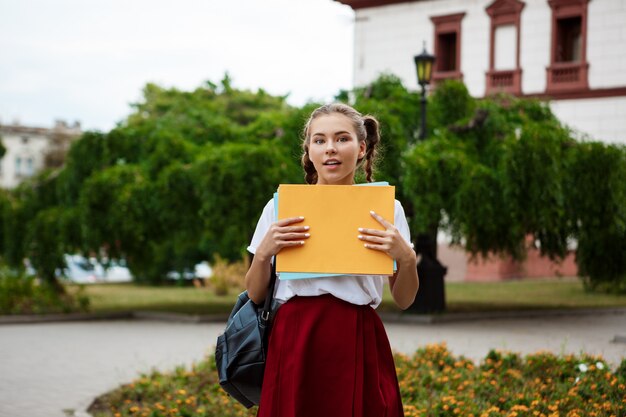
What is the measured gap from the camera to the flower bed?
7020mm

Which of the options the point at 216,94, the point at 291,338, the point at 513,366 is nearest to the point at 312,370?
the point at 291,338

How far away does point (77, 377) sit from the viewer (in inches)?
413

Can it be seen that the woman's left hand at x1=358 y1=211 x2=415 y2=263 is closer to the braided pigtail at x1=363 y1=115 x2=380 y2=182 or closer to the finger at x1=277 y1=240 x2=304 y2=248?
the finger at x1=277 y1=240 x2=304 y2=248

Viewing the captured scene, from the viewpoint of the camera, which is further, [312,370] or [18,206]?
[18,206]

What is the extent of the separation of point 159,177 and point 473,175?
622cm

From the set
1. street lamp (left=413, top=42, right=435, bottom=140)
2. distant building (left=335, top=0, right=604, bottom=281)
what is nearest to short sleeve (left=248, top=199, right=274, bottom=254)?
street lamp (left=413, top=42, right=435, bottom=140)

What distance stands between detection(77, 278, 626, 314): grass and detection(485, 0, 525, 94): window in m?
6.18

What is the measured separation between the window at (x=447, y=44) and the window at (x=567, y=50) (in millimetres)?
4838

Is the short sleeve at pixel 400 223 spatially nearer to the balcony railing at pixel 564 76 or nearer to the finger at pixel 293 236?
the finger at pixel 293 236

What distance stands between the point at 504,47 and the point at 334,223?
27099 millimetres

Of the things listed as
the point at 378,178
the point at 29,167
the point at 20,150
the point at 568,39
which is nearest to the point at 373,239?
the point at 378,178

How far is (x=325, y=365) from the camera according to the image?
12.1 ft

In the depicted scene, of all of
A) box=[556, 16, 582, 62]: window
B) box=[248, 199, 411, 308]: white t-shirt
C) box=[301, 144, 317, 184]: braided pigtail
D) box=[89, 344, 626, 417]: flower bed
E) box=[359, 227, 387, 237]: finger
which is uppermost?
box=[556, 16, 582, 62]: window

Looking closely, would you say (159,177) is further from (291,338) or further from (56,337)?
(291,338)
